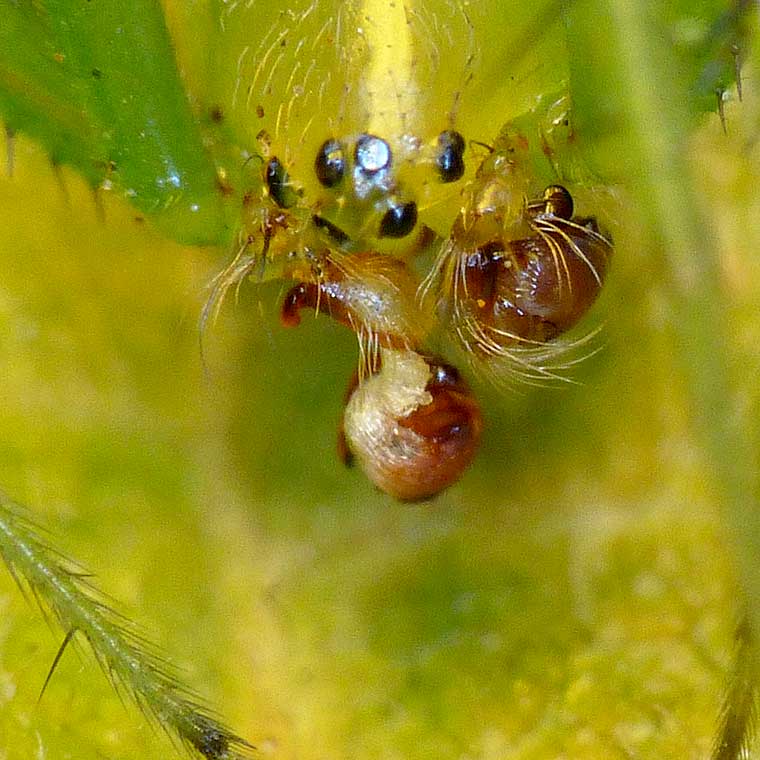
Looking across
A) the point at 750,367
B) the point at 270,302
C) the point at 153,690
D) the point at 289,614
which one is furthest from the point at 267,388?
the point at 750,367

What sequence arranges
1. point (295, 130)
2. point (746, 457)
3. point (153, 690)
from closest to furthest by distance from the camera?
point (746, 457) → point (153, 690) → point (295, 130)

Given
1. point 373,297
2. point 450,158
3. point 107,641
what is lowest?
point 107,641

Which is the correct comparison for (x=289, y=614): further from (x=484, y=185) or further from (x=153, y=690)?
(x=484, y=185)

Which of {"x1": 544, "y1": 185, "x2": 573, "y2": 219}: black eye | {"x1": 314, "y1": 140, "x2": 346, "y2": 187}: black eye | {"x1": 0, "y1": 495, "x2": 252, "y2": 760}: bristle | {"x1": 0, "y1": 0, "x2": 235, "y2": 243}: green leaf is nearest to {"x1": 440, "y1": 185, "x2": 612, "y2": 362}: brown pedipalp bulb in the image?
{"x1": 544, "y1": 185, "x2": 573, "y2": 219}: black eye

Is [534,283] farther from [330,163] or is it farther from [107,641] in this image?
[107,641]

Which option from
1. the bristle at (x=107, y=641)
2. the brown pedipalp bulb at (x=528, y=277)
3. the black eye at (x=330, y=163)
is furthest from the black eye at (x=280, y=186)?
the bristle at (x=107, y=641)

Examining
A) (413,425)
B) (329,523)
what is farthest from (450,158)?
(329,523)

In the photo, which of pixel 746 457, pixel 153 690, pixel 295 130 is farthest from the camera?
pixel 295 130

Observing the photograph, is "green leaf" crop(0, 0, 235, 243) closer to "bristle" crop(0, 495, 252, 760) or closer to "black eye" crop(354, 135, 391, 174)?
"black eye" crop(354, 135, 391, 174)
